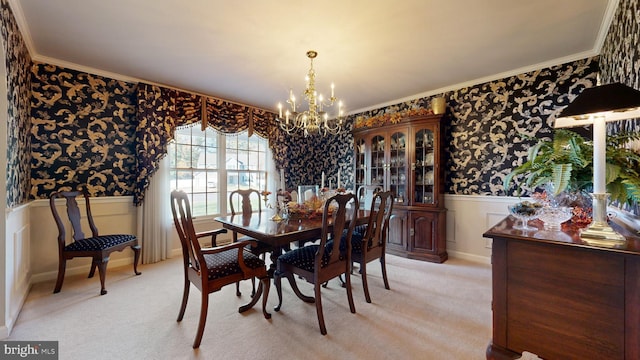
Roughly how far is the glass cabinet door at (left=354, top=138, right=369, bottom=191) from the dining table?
1802 millimetres

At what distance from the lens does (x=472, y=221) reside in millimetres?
3512

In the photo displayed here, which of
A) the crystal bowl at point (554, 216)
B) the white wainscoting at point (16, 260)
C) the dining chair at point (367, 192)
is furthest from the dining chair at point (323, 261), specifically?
the white wainscoting at point (16, 260)

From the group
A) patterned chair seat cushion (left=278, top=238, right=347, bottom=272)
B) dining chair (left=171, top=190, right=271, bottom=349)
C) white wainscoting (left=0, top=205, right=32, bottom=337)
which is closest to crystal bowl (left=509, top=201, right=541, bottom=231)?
patterned chair seat cushion (left=278, top=238, right=347, bottom=272)

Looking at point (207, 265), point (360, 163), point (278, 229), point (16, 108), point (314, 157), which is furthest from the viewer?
point (314, 157)

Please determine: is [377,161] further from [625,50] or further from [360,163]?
[625,50]

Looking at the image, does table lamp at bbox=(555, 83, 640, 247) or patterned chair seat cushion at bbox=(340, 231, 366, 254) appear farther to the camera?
patterned chair seat cushion at bbox=(340, 231, 366, 254)

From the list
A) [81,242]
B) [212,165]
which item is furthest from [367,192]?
[81,242]

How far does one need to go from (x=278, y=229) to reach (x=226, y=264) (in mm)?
478

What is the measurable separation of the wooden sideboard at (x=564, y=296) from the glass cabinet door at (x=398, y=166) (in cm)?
253

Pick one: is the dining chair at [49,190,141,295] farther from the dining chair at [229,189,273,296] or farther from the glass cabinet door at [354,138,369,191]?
the glass cabinet door at [354,138,369,191]

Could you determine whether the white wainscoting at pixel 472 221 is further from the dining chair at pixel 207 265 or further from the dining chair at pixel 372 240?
the dining chair at pixel 207 265

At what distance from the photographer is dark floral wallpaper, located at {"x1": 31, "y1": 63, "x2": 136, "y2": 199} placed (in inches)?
112

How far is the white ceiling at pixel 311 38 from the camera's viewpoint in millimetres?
1971

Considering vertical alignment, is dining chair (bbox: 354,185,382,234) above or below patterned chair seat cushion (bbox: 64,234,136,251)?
above
